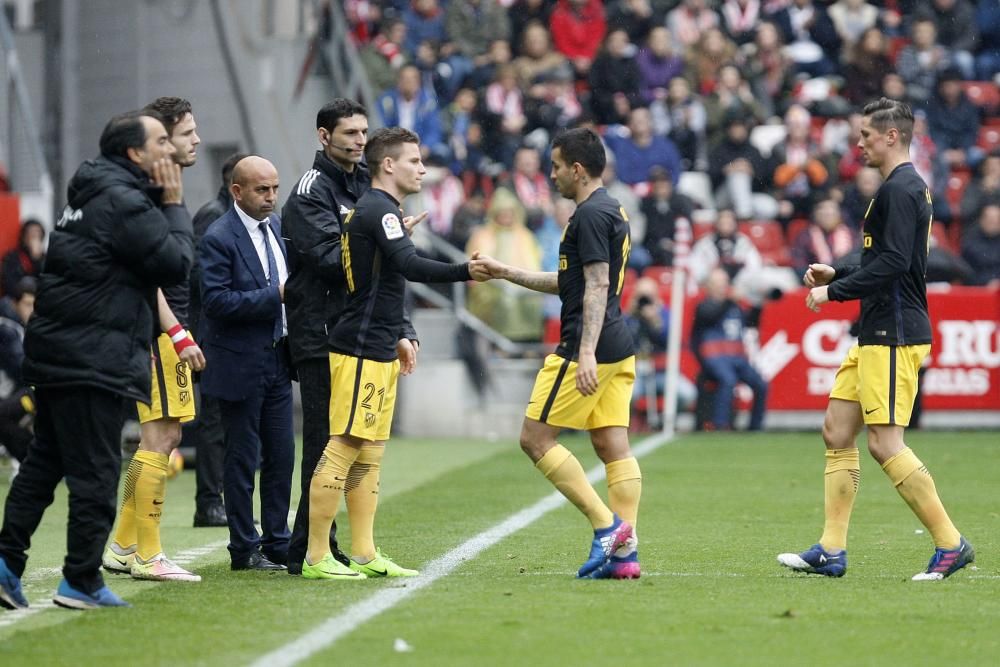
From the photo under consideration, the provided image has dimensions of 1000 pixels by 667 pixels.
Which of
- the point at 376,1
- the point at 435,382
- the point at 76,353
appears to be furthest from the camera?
the point at 376,1

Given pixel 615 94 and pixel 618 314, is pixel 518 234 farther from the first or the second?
pixel 618 314

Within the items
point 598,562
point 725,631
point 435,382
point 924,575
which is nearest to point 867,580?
point 924,575

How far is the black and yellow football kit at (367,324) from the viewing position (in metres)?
7.57

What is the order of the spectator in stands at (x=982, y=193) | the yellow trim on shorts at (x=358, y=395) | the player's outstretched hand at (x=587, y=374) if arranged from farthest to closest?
the spectator in stands at (x=982, y=193), the yellow trim on shorts at (x=358, y=395), the player's outstretched hand at (x=587, y=374)

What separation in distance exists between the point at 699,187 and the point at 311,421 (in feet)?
48.5

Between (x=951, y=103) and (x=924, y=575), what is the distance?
1597cm

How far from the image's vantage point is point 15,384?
13.5 m

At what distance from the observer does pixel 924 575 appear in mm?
7629

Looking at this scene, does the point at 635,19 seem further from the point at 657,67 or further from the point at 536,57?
the point at 536,57

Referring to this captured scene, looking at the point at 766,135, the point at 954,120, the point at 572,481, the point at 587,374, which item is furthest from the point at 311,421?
the point at 954,120

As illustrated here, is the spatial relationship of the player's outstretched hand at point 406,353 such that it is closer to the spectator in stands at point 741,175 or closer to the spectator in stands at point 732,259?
the spectator in stands at point 732,259

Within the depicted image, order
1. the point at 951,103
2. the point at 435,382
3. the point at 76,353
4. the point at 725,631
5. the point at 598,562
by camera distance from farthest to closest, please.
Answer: the point at 951,103 < the point at 435,382 < the point at 598,562 < the point at 76,353 < the point at 725,631

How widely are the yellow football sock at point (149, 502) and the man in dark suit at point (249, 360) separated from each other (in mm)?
396

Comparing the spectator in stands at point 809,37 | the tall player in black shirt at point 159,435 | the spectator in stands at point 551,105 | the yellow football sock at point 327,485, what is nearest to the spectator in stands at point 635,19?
the spectator in stands at point 551,105
